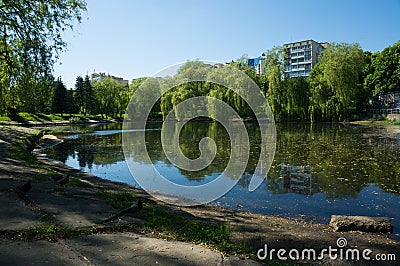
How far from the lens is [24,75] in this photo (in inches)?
627

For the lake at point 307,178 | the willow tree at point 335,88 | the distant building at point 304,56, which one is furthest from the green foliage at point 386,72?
the lake at point 307,178

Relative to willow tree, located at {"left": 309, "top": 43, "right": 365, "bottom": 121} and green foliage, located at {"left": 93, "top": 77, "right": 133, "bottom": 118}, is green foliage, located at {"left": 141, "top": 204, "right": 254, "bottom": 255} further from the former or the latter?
green foliage, located at {"left": 93, "top": 77, "right": 133, "bottom": 118}

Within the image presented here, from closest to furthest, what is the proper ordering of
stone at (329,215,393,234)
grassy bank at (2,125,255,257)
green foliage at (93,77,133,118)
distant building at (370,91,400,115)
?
grassy bank at (2,125,255,257)
stone at (329,215,393,234)
distant building at (370,91,400,115)
green foliage at (93,77,133,118)

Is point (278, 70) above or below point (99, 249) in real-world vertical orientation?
above

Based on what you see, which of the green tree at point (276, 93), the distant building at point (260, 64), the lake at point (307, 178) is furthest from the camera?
the distant building at point (260, 64)

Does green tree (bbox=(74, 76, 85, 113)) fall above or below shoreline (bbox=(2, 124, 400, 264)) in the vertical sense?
above

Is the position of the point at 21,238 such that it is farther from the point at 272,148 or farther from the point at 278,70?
the point at 278,70

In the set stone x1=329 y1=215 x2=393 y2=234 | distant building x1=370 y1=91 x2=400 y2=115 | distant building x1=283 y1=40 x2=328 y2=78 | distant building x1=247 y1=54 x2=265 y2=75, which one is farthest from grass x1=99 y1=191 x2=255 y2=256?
distant building x1=283 y1=40 x2=328 y2=78

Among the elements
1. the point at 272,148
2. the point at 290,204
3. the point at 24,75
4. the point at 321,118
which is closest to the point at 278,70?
the point at 321,118

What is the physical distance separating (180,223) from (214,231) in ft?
2.39

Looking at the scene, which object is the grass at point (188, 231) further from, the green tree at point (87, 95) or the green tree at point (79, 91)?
the green tree at point (87, 95)

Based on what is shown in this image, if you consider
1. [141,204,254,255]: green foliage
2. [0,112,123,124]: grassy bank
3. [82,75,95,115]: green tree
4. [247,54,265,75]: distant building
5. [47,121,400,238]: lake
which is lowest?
[47,121,400,238]: lake

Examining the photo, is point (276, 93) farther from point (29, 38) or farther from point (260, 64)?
point (29, 38)

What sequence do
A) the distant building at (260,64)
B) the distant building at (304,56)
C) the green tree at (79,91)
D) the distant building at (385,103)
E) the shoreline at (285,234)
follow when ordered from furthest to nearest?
the distant building at (304,56)
the green tree at (79,91)
the distant building at (260,64)
the distant building at (385,103)
the shoreline at (285,234)
